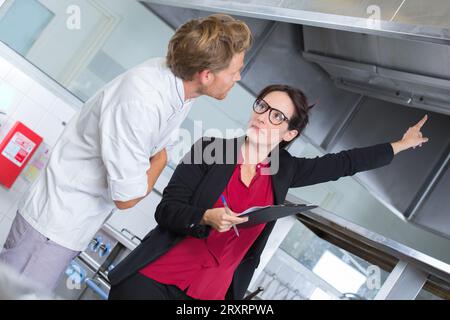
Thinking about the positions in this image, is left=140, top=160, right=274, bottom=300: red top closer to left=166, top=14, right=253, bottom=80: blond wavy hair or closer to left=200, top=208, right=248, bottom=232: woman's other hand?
left=200, top=208, right=248, bottom=232: woman's other hand

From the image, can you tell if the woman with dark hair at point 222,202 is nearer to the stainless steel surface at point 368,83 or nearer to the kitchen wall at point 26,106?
the stainless steel surface at point 368,83

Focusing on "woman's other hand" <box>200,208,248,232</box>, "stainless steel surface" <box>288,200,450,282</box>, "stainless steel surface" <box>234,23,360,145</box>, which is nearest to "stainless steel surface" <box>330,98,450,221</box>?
"stainless steel surface" <box>234,23,360,145</box>

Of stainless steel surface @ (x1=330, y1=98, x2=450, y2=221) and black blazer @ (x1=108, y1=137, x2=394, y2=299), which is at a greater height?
stainless steel surface @ (x1=330, y1=98, x2=450, y2=221)

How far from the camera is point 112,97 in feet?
4.59

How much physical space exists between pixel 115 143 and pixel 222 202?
1.18ft

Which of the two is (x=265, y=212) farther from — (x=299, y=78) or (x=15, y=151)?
(x=299, y=78)

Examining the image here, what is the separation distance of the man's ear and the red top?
269mm

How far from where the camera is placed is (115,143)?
4.48 feet

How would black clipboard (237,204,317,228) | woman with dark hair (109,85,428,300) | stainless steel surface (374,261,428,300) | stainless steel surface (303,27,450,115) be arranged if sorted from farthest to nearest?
stainless steel surface (303,27,450,115)
stainless steel surface (374,261,428,300)
woman with dark hair (109,85,428,300)
black clipboard (237,204,317,228)

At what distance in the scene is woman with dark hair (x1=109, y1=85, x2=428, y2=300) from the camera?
1.43 m

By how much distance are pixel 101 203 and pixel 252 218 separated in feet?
1.59

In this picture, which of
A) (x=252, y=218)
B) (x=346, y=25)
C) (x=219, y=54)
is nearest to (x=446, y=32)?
(x=346, y=25)
